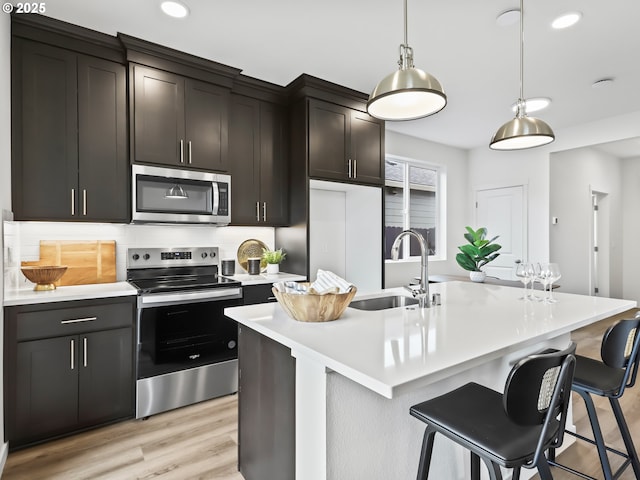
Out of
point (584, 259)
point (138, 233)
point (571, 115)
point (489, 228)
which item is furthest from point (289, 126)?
point (584, 259)

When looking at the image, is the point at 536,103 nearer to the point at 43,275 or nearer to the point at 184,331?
the point at 184,331

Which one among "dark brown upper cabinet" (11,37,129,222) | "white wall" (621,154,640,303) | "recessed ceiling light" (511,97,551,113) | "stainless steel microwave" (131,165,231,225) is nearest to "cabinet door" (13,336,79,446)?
"dark brown upper cabinet" (11,37,129,222)

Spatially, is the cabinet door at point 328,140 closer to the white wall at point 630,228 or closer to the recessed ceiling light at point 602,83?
the recessed ceiling light at point 602,83

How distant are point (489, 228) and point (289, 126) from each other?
372 centimetres

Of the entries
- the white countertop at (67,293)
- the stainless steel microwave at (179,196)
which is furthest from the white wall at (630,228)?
the white countertop at (67,293)

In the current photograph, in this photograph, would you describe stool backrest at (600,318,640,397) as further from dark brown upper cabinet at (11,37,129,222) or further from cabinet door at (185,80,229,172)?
dark brown upper cabinet at (11,37,129,222)

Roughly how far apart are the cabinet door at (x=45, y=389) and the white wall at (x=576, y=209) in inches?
215

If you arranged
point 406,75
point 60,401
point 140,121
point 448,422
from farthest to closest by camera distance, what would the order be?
point 140,121 < point 60,401 < point 406,75 < point 448,422

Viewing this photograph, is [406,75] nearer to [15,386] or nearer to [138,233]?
[138,233]

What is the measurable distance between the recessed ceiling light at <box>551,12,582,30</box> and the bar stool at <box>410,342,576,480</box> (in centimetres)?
223

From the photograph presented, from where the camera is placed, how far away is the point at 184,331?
2592 mm

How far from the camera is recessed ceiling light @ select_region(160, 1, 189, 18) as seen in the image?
7.04 ft

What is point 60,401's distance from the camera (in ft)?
7.11

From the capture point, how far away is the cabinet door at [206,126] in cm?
284
